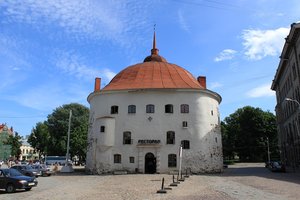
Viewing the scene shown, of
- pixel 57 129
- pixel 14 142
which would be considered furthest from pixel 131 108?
pixel 14 142

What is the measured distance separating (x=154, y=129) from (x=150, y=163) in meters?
4.19

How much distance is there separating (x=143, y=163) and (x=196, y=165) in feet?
21.1

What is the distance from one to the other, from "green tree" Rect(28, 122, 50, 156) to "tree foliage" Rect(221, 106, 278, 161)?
45349 millimetres

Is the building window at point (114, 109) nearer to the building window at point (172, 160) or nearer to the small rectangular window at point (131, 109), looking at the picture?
the small rectangular window at point (131, 109)

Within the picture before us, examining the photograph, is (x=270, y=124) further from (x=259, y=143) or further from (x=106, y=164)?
(x=106, y=164)

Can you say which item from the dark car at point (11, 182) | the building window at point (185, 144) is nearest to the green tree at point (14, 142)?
the building window at point (185, 144)

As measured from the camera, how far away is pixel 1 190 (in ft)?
61.7

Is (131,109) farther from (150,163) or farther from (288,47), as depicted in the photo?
(288,47)

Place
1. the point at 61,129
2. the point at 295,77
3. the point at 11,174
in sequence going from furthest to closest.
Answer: the point at 61,129, the point at 295,77, the point at 11,174

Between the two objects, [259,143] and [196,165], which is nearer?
[196,165]

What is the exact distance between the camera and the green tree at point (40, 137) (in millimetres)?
72000

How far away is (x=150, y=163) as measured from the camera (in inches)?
1465

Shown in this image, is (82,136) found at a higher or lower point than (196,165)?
higher

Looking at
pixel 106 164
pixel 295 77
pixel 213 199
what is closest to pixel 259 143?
pixel 295 77
